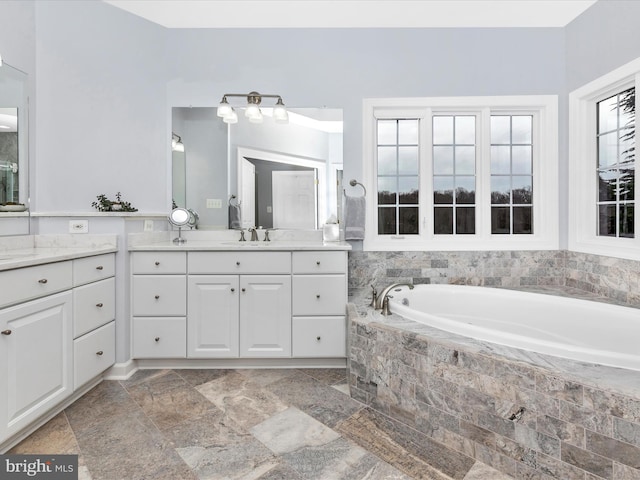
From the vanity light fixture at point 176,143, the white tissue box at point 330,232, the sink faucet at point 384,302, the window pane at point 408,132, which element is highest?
the window pane at point 408,132

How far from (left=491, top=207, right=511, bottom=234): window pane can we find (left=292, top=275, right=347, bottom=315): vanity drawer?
149 centimetres

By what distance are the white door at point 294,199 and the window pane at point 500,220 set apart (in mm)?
1538

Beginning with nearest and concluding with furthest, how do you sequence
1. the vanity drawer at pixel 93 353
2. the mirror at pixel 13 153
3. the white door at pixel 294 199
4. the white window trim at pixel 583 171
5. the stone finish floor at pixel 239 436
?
the stone finish floor at pixel 239 436 → the vanity drawer at pixel 93 353 → the mirror at pixel 13 153 → the white window trim at pixel 583 171 → the white door at pixel 294 199

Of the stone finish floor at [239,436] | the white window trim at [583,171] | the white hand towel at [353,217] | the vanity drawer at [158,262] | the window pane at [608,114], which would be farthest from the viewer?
the white hand towel at [353,217]

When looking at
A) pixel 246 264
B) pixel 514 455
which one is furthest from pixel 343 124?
pixel 514 455

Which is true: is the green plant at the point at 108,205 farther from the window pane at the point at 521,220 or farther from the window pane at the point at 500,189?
the window pane at the point at 521,220

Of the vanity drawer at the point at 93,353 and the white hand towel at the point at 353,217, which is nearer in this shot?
the vanity drawer at the point at 93,353

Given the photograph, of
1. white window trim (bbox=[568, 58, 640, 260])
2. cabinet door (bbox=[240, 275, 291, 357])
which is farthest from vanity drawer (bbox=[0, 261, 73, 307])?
white window trim (bbox=[568, 58, 640, 260])

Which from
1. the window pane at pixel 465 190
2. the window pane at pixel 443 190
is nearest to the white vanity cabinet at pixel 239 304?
the window pane at pixel 443 190

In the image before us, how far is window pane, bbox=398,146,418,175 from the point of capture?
2.84 meters

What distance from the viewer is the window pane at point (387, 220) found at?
2852 mm

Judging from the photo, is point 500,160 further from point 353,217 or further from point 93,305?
point 93,305

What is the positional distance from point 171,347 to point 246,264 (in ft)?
2.58

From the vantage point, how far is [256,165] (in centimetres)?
277
